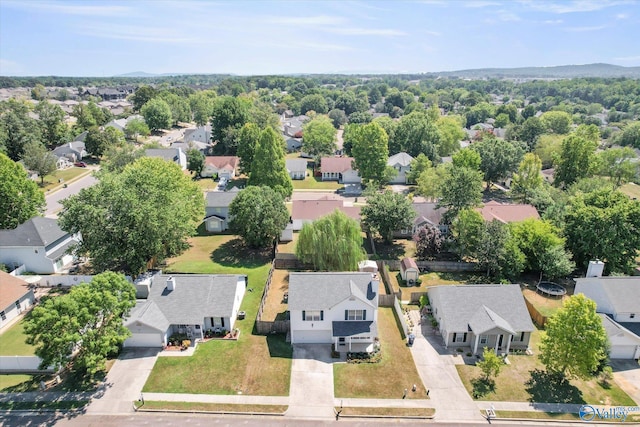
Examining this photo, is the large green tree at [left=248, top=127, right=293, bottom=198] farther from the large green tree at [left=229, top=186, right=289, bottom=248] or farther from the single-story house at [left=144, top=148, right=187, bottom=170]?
the single-story house at [left=144, top=148, right=187, bottom=170]

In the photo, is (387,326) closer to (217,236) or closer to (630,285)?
(630,285)

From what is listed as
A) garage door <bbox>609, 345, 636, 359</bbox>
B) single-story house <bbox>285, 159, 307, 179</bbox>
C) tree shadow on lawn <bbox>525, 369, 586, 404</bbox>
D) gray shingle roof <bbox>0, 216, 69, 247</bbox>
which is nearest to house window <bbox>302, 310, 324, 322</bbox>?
tree shadow on lawn <bbox>525, 369, 586, 404</bbox>

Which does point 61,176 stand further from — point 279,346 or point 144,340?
point 279,346

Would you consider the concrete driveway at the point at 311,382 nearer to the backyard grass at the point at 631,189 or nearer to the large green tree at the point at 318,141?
the large green tree at the point at 318,141

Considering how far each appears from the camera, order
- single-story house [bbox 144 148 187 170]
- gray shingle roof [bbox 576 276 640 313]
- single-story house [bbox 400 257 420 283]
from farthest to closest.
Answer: single-story house [bbox 144 148 187 170]
single-story house [bbox 400 257 420 283]
gray shingle roof [bbox 576 276 640 313]

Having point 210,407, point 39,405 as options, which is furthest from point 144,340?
point 210,407

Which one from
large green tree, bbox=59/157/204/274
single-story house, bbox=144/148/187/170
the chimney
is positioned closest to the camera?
→ large green tree, bbox=59/157/204/274
